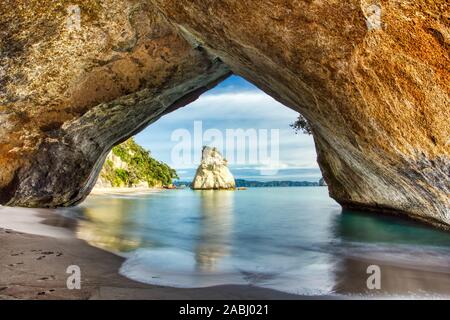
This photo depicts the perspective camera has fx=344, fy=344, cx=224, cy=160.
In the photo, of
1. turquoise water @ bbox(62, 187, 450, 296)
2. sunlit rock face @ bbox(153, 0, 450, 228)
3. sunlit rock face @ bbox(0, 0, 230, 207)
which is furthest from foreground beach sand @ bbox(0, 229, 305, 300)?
sunlit rock face @ bbox(0, 0, 230, 207)

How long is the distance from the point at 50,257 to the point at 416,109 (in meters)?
6.38

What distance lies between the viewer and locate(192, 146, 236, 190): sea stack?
76.8 meters

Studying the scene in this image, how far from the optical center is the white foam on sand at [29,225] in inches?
279

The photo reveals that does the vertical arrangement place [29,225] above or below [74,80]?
below

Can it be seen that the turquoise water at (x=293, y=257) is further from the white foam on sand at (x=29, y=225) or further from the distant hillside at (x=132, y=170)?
the distant hillside at (x=132, y=170)

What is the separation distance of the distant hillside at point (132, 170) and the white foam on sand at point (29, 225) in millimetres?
34723

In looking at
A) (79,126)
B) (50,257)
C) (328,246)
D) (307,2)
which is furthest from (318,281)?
(79,126)

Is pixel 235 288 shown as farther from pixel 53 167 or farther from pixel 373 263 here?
pixel 53 167

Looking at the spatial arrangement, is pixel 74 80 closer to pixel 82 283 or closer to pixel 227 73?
pixel 227 73

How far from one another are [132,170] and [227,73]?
162ft

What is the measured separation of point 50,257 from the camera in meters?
5.03

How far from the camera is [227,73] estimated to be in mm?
12547

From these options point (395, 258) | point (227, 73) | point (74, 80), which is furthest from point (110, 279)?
point (227, 73)
